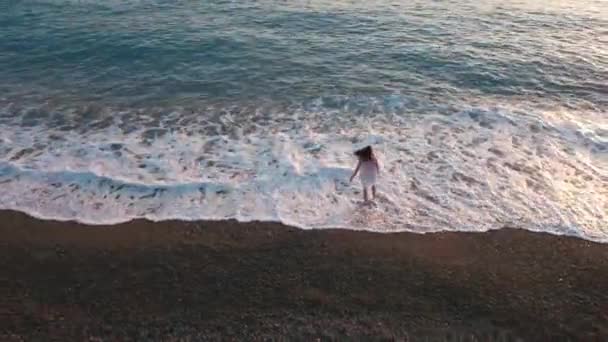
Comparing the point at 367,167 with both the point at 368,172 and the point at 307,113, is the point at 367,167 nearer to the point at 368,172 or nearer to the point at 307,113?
the point at 368,172

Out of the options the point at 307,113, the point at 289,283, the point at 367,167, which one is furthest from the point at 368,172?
the point at 307,113

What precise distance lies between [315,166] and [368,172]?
1824 millimetres

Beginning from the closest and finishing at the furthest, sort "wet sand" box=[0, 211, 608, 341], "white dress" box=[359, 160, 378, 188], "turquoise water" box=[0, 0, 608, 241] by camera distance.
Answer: "wet sand" box=[0, 211, 608, 341], "white dress" box=[359, 160, 378, 188], "turquoise water" box=[0, 0, 608, 241]

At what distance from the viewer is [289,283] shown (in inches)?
323

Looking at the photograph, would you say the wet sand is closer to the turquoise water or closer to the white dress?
the turquoise water

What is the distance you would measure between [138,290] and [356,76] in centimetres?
1147

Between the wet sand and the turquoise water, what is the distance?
61cm

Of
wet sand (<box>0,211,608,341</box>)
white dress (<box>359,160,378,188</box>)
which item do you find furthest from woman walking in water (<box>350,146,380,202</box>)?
wet sand (<box>0,211,608,341</box>)

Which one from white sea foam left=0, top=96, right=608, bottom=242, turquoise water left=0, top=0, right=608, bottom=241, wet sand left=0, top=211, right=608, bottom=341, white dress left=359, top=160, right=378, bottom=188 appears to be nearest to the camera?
wet sand left=0, top=211, right=608, bottom=341

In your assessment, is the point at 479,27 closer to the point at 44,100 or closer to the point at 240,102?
the point at 240,102

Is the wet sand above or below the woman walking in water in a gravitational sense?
below

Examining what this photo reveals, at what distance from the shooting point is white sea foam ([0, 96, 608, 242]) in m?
10.1

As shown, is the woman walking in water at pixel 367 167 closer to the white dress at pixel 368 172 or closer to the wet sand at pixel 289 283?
the white dress at pixel 368 172

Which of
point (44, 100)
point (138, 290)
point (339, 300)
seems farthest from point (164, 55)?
point (339, 300)
